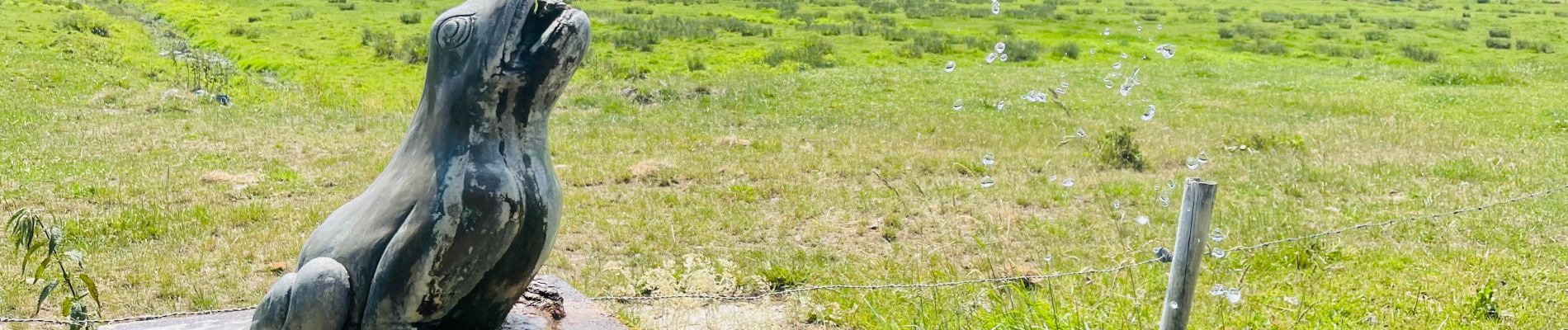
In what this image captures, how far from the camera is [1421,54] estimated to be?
24.7m

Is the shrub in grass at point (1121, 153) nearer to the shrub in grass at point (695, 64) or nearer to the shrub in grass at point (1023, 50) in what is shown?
the shrub in grass at point (695, 64)

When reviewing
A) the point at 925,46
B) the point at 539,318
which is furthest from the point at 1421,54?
the point at 539,318

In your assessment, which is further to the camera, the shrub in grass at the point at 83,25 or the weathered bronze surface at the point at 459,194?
the shrub in grass at the point at 83,25

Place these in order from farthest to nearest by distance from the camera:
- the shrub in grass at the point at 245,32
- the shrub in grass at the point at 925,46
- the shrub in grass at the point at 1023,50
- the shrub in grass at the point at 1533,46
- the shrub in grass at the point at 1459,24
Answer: the shrub in grass at the point at 1459,24, the shrub in grass at the point at 1533,46, the shrub in grass at the point at 245,32, the shrub in grass at the point at 925,46, the shrub in grass at the point at 1023,50

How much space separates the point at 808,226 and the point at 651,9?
24595 mm

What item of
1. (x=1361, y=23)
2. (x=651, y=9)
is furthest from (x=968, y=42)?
(x=1361, y=23)

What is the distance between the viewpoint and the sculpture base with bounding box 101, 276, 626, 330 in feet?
13.5

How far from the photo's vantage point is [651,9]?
32281 mm

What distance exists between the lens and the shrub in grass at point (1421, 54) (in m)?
24.4

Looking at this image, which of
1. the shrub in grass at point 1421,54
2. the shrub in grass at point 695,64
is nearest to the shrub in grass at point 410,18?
the shrub in grass at point 695,64

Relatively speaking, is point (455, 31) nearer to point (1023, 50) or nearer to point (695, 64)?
point (695, 64)

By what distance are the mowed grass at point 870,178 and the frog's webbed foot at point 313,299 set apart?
2570mm

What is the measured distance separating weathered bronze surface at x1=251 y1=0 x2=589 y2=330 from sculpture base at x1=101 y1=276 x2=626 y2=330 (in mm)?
768

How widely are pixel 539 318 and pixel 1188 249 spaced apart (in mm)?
2194
